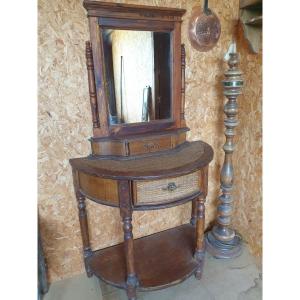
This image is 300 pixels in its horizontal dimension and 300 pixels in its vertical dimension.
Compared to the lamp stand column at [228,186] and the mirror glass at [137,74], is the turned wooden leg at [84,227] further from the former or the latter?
the lamp stand column at [228,186]

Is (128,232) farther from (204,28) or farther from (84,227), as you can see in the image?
(204,28)

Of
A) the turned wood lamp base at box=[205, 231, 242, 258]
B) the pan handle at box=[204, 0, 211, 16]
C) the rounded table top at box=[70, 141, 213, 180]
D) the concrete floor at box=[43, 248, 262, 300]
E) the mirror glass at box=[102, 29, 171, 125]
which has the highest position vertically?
the pan handle at box=[204, 0, 211, 16]

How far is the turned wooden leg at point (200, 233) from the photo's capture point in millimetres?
1253

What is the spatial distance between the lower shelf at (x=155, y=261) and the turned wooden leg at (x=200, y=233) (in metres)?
0.04

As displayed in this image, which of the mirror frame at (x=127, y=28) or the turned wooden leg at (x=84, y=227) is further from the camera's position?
the turned wooden leg at (x=84, y=227)

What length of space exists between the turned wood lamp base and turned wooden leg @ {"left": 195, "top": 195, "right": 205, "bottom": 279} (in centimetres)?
26

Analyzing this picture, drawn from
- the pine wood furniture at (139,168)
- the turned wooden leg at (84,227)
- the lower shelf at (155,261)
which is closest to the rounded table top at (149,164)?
the pine wood furniture at (139,168)

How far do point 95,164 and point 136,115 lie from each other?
0.34 meters

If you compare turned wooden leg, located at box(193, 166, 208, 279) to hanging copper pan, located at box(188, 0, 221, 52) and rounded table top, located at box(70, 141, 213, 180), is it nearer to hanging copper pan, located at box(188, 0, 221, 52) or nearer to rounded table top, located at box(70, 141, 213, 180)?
rounded table top, located at box(70, 141, 213, 180)

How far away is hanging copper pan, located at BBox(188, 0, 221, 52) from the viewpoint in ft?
4.47

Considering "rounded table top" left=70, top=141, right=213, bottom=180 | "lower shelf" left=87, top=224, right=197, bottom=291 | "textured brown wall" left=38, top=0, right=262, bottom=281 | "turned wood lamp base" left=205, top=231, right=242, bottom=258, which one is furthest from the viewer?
"turned wood lamp base" left=205, top=231, right=242, bottom=258

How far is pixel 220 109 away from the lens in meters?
1.61

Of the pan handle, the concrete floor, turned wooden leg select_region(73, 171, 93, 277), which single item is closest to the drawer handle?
turned wooden leg select_region(73, 171, 93, 277)
